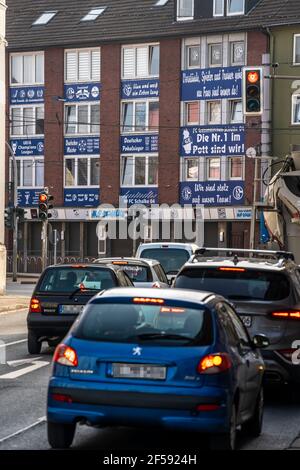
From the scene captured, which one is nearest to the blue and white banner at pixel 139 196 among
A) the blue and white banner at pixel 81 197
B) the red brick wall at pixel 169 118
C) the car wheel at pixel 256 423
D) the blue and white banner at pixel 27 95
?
the red brick wall at pixel 169 118

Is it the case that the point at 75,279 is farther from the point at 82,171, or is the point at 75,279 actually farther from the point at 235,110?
the point at 82,171

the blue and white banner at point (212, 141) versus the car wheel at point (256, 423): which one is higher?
the blue and white banner at point (212, 141)

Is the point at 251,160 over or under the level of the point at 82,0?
under

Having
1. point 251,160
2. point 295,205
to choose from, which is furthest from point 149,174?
point 295,205

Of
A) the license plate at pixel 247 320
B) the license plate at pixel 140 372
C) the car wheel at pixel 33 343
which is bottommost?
the car wheel at pixel 33 343

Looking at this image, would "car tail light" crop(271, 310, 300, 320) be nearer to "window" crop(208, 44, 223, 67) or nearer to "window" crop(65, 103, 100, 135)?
"window" crop(208, 44, 223, 67)

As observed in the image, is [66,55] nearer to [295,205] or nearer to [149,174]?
[149,174]

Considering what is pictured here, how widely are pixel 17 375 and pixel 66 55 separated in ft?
142

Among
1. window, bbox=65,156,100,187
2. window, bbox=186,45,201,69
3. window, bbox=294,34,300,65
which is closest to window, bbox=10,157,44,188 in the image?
window, bbox=65,156,100,187

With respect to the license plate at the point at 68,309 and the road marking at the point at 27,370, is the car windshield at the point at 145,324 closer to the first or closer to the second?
the road marking at the point at 27,370

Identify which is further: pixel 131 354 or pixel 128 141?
pixel 128 141

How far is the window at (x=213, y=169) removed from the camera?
2062 inches

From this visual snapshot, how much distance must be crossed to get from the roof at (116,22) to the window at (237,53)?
798 mm
